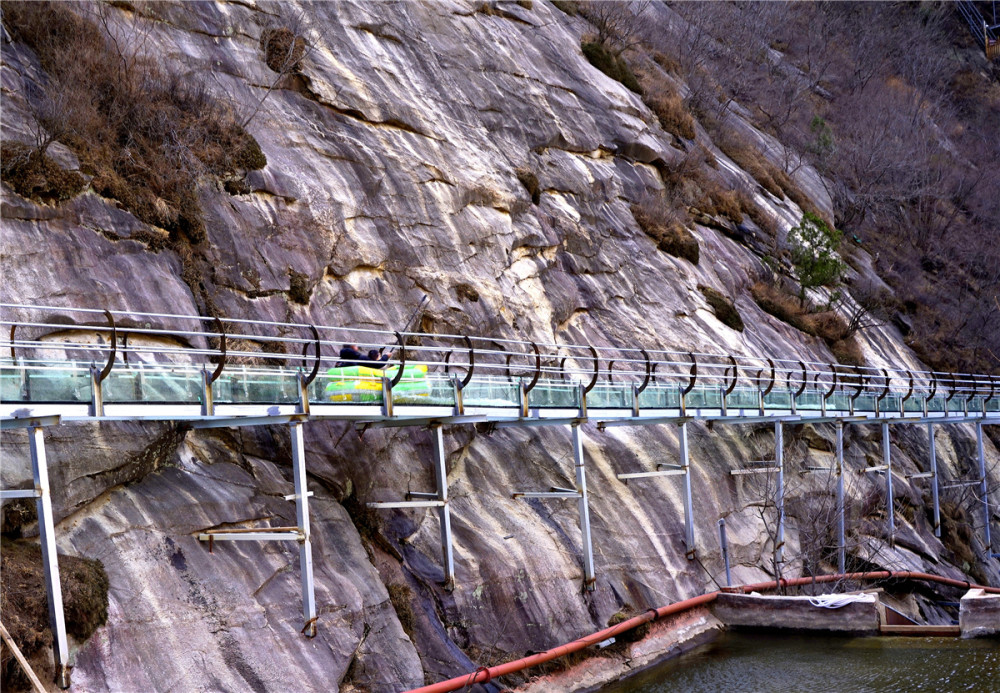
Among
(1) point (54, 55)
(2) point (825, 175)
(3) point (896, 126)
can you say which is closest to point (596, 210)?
(1) point (54, 55)

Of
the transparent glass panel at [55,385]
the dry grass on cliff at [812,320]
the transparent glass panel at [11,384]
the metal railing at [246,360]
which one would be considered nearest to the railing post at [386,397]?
the metal railing at [246,360]

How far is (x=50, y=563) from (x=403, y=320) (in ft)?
42.6

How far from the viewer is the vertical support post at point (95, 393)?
13883 mm

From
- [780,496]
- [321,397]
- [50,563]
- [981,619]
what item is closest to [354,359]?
[321,397]

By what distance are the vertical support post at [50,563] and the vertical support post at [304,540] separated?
368 centimetres

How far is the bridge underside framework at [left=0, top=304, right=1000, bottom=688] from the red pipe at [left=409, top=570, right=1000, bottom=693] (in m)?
1.21

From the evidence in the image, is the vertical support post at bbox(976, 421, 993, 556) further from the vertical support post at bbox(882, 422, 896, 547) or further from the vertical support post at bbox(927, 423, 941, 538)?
the vertical support post at bbox(882, 422, 896, 547)

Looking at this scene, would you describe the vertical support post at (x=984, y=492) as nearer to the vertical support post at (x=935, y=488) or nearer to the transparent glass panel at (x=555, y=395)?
the vertical support post at (x=935, y=488)

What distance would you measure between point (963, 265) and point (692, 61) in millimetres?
17586

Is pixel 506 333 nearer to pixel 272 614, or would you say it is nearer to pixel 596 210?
pixel 596 210

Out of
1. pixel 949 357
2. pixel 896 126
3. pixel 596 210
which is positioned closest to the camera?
pixel 596 210

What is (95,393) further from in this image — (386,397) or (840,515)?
(840,515)

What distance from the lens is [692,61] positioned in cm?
5084

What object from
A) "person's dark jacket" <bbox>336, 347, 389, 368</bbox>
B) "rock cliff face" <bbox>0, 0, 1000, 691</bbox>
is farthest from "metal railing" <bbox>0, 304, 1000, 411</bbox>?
"rock cliff face" <bbox>0, 0, 1000, 691</bbox>
